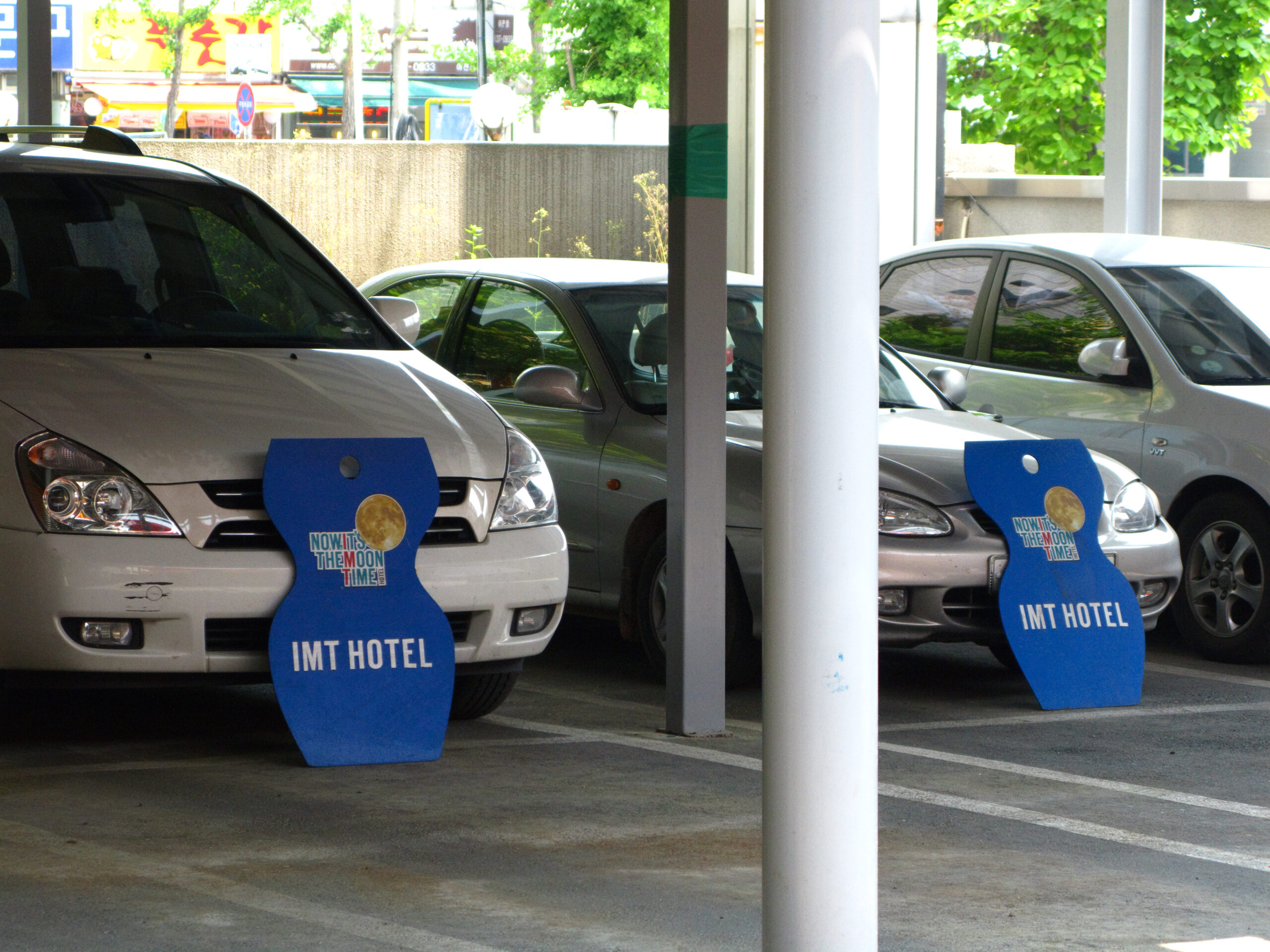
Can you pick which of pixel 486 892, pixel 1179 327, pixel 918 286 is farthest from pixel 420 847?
pixel 918 286

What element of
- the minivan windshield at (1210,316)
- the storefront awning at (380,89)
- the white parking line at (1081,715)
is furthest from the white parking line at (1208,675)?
the storefront awning at (380,89)

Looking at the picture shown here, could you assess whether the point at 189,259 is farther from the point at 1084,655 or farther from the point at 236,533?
the point at 1084,655

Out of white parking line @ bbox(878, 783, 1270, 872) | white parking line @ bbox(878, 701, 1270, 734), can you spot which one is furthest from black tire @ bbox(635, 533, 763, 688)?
white parking line @ bbox(878, 783, 1270, 872)

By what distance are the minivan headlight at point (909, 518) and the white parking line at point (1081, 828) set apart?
1.36m

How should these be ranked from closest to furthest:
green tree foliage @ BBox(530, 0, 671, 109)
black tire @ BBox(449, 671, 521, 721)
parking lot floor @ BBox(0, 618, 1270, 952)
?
1. parking lot floor @ BBox(0, 618, 1270, 952)
2. black tire @ BBox(449, 671, 521, 721)
3. green tree foliage @ BBox(530, 0, 671, 109)

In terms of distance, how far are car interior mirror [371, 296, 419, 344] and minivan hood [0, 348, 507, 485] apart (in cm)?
66

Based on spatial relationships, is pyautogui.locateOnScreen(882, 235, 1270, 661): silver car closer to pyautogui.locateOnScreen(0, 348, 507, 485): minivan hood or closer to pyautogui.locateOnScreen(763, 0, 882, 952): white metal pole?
pyautogui.locateOnScreen(0, 348, 507, 485): minivan hood

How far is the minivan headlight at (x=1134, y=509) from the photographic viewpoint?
7219mm

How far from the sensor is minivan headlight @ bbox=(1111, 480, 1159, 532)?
722 cm

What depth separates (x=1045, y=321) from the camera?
29.1ft

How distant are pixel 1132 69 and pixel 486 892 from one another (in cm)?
900

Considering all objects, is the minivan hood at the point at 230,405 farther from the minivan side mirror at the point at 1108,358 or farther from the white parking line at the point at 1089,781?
the minivan side mirror at the point at 1108,358

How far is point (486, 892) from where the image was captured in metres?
4.39

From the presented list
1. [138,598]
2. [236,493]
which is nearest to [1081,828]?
[236,493]
